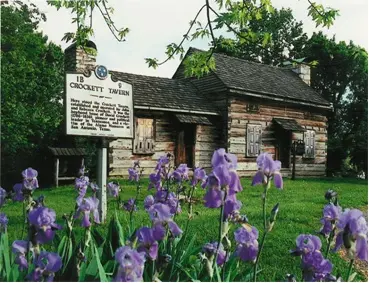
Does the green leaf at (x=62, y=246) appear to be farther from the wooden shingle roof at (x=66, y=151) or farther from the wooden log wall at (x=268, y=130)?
the wooden log wall at (x=268, y=130)

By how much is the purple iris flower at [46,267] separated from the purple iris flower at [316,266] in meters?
1.03

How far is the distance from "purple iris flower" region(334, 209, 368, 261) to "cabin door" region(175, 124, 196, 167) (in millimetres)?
10723

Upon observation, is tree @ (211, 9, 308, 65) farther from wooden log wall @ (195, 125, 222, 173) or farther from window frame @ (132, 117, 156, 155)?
wooden log wall @ (195, 125, 222, 173)

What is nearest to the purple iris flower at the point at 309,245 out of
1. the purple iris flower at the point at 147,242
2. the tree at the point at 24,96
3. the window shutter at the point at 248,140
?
the purple iris flower at the point at 147,242

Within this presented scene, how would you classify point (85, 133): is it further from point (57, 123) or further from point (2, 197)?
point (57, 123)

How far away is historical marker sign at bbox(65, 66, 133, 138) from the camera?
504 cm

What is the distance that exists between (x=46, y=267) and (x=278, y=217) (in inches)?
228

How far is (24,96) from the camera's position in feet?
38.2

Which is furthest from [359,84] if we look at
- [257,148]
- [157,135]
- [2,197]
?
[2,197]

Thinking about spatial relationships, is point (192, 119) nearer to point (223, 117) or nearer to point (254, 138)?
point (223, 117)

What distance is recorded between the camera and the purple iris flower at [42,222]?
1.74 m

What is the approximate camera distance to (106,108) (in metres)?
5.25

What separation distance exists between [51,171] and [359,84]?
10177 millimetres

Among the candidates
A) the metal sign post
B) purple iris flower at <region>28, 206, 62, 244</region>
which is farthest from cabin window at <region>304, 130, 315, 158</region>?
purple iris flower at <region>28, 206, 62, 244</region>
